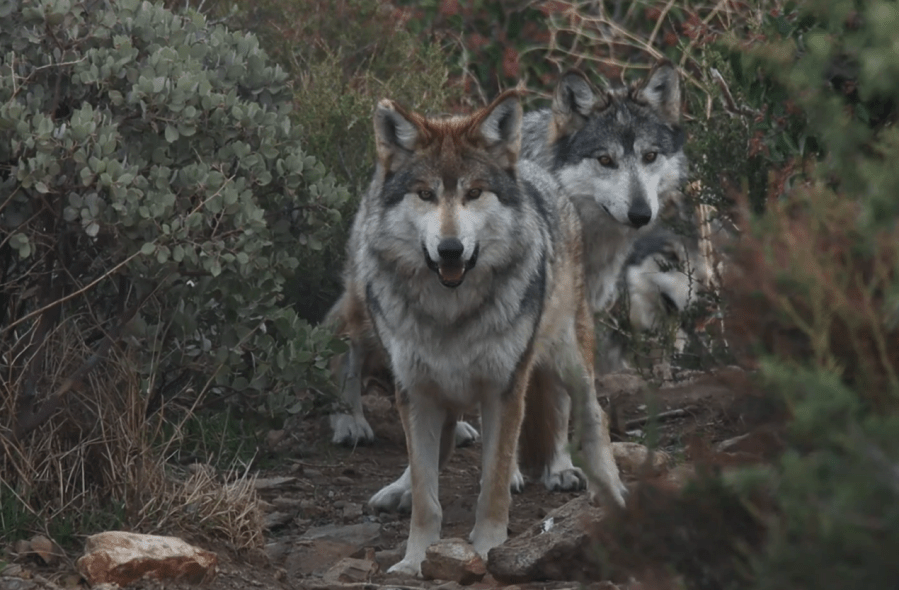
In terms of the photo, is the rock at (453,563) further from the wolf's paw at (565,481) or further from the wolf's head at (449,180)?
the wolf's paw at (565,481)

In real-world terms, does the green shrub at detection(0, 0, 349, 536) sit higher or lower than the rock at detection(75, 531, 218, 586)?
higher

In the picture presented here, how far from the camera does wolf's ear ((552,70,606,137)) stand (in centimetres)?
841

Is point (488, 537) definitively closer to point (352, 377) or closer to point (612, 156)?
point (352, 377)

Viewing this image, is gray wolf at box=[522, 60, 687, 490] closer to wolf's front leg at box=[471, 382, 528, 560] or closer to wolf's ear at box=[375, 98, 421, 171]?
wolf's front leg at box=[471, 382, 528, 560]

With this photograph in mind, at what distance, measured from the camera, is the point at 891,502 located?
2.30 m

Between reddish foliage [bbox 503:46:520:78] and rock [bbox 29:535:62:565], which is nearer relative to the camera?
rock [bbox 29:535:62:565]

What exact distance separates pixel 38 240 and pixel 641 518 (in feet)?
11.7

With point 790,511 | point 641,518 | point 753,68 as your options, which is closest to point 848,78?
point 753,68

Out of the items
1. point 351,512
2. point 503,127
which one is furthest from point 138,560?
point 503,127

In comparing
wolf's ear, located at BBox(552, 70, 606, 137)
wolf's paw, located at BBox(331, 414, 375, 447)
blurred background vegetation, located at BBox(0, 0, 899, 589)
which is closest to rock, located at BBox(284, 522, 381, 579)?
blurred background vegetation, located at BBox(0, 0, 899, 589)

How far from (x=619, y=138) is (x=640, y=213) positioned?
0.57 meters

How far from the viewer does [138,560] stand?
509 cm

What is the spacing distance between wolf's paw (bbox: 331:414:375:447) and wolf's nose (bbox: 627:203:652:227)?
2.03 metres

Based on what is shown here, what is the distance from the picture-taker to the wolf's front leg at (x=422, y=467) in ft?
20.3
